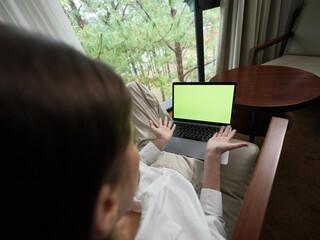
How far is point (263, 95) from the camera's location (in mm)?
1116

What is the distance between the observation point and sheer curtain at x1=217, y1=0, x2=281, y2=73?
1675 millimetres

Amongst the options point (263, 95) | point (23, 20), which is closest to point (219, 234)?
point (263, 95)

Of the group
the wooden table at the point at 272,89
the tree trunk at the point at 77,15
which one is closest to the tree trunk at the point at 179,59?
the wooden table at the point at 272,89

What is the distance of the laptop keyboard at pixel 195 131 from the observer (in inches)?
36.9

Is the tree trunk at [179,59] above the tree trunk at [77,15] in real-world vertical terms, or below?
below

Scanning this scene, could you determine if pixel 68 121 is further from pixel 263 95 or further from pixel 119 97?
pixel 263 95

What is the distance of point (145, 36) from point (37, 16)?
3.22 feet

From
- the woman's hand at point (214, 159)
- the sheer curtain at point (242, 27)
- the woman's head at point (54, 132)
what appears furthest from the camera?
the sheer curtain at point (242, 27)

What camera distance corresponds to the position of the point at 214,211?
55cm

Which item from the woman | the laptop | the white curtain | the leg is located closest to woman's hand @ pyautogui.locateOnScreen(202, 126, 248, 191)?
the laptop

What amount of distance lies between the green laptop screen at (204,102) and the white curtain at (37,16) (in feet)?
2.02

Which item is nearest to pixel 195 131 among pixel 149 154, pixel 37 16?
pixel 149 154

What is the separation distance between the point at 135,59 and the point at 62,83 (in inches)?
65.3

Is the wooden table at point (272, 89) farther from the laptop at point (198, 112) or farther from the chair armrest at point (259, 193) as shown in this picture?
the chair armrest at point (259, 193)
